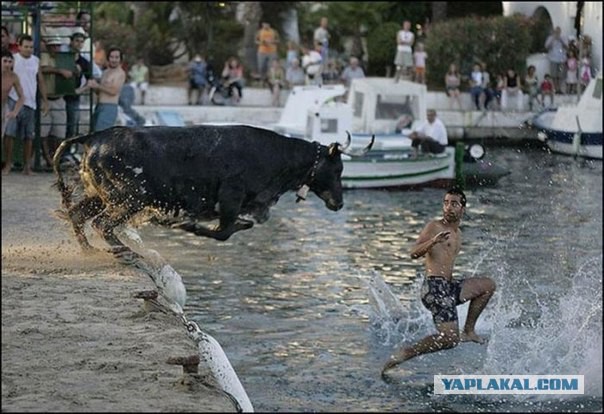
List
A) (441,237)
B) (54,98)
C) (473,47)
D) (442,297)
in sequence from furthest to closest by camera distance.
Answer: (473,47) < (54,98) < (442,297) < (441,237)

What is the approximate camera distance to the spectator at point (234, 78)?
38141mm

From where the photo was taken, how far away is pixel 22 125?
21203mm

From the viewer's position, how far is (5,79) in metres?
19.9

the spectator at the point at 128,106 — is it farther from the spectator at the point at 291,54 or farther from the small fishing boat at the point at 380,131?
the spectator at the point at 291,54

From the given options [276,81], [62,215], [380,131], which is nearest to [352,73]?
[276,81]

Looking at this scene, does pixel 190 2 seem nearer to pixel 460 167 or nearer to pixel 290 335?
pixel 460 167

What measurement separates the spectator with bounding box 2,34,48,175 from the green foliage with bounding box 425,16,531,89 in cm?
2102

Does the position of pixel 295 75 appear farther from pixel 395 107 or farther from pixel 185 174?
pixel 185 174

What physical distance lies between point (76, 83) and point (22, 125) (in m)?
1.72

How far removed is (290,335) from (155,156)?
6.84 feet

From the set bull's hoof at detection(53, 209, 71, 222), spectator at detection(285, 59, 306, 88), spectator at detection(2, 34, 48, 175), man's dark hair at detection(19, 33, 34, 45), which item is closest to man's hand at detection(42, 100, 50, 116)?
spectator at detection(2, 34, 48, 175)

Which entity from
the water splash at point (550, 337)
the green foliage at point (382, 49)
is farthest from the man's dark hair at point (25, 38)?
the green foliage at point (382, 49)

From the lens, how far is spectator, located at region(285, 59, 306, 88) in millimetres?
38125

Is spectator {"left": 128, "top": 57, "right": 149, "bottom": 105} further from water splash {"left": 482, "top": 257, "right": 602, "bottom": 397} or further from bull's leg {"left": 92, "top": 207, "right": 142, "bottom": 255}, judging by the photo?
bull's leg {"left": 92, "top": 207, "right": 142, "bottom": 255}
